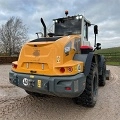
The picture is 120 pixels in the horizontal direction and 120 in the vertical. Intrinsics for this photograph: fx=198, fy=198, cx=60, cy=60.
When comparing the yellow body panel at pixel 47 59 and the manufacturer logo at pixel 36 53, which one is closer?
the yellow body panel at pixel 47 59

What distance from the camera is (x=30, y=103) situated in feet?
17.1

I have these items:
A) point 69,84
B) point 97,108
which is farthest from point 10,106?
point 97,108

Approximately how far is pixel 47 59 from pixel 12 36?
114 ft

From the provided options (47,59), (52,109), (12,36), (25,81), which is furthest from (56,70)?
(12,36)

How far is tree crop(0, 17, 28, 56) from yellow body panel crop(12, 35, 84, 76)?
1248 inches

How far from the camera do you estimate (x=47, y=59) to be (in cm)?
421

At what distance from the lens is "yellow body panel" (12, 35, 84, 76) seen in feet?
13.5

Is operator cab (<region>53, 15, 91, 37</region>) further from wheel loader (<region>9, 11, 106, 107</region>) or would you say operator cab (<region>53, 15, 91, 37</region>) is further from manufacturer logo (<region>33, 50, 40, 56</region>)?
manufacturer logo (<region>33, 50, 40, 56</region>)

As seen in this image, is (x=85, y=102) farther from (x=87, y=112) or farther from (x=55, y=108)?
(x=55, y=108)

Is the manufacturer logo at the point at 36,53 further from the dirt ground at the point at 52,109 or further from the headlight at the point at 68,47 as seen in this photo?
the dirt ground at the point at 52,109

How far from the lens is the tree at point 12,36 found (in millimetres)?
36438

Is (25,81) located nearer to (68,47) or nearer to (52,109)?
(52,109)

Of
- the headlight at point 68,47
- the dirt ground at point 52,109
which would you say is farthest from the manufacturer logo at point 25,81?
the headlight at point 68,47

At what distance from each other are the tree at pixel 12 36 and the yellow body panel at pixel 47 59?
31.7 meters
